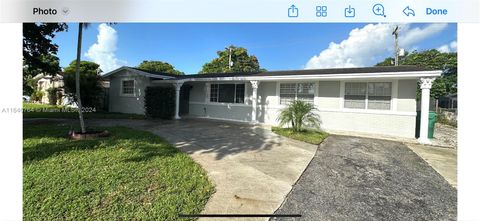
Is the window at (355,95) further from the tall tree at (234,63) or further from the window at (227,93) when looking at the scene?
the tall tree at (234,63)

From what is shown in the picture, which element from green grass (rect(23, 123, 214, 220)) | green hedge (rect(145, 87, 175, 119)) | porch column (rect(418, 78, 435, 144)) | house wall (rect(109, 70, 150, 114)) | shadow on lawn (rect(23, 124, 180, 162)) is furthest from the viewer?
house wall (rect(109, 70, 150, 114))

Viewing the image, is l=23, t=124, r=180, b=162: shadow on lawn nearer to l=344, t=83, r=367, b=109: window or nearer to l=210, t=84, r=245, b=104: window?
l=210, t=84, r=245, b=104: window

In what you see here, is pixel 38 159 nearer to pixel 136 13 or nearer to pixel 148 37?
pixel 148 37

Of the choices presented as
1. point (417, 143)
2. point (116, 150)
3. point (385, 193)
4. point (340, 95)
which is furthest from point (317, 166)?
point (340, 95)

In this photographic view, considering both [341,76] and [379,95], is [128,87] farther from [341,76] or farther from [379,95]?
[379,95]

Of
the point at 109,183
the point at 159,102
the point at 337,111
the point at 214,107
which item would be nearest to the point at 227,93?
the point at 214,107

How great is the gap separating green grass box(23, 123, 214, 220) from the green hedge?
6.15 meters

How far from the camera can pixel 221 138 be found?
627 centimetres

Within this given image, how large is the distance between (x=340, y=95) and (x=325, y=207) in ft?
22.6

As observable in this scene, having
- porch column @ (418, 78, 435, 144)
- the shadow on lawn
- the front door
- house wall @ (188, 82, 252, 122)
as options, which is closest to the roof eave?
porch column @ (418, 78, 435, 144)

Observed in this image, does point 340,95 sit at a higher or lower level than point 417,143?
higher

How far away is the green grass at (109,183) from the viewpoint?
2170mm

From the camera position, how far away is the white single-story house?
23.8ft

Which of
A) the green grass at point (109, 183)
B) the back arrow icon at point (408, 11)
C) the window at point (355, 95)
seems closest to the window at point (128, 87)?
the green grass at point (109, 183)
